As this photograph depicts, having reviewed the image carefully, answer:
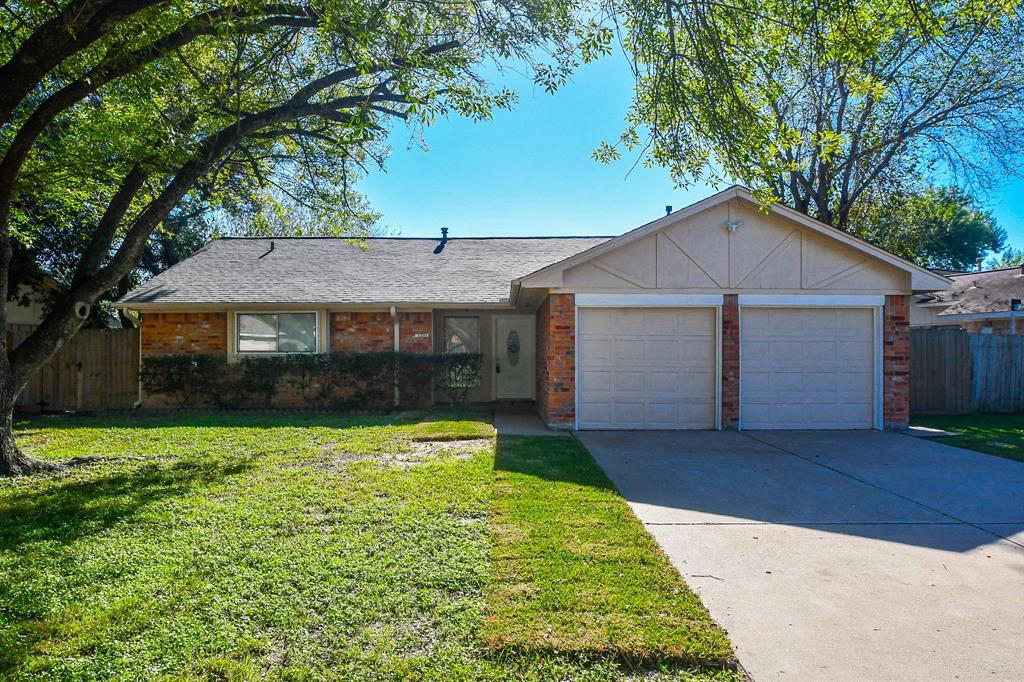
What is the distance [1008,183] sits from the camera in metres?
13.8

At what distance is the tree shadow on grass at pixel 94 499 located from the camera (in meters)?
4.66

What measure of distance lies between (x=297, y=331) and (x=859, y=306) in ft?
37.9

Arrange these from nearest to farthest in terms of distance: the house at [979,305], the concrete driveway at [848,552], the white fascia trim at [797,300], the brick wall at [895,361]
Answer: the concrete driveway at [848,552] < the white fascia trim at [797,300] < the brick wall at [895,361] < the house at [979,305]

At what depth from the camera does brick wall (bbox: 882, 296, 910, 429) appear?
394 inches

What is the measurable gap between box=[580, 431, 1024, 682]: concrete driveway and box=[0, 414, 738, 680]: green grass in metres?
0.38

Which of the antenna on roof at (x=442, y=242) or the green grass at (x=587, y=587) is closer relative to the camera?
the green grass at (x=587, y=587)

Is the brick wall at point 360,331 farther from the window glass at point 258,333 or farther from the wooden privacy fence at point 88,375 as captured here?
the wooden privacy fence at point 88,375

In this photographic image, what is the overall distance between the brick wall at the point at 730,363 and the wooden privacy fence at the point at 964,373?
5.57 m

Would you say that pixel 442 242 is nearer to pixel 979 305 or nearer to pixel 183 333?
pixel 183 333

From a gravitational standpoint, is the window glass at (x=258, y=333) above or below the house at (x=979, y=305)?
below

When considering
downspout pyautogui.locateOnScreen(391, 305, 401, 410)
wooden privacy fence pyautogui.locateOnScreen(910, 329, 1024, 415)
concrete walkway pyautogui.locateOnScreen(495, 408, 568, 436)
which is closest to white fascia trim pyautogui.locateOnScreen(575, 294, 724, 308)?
concrete walkway pyautogui.locateOnScreen(495, 408, 568, 436)

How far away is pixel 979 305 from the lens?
18.2 meters

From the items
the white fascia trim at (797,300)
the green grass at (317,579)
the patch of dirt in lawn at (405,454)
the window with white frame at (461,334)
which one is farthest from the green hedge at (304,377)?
the white fascia trim at (797,300)

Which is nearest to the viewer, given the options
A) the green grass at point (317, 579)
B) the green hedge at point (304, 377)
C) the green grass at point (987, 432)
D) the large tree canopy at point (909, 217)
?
the green grass at point (317, 579)
